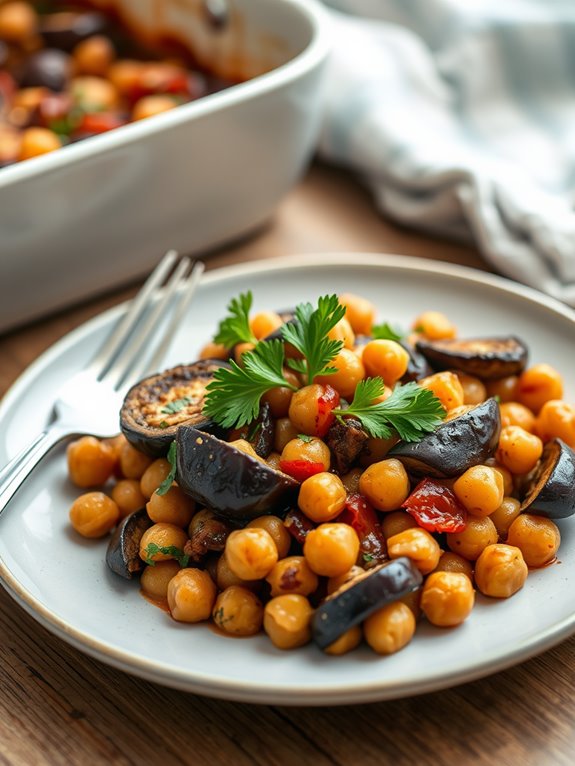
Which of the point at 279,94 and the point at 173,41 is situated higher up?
the point at 279,94

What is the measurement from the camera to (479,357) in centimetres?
211

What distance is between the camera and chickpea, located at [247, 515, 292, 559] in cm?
177

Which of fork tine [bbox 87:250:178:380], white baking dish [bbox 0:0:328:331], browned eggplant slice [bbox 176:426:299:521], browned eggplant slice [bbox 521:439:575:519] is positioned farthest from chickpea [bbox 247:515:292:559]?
white baking dish [bbox 0:0:328:331]

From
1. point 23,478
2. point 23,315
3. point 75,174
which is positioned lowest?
point 23,315

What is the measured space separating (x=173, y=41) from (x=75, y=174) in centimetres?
114

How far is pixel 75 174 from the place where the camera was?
2.47 m

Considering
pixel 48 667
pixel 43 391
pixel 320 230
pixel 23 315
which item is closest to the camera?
pixel 48 667

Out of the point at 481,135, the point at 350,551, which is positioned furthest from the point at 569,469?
the point at 481,135

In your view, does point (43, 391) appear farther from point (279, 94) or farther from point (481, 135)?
point (481, 135)

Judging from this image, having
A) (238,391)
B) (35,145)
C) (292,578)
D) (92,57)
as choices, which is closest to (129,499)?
(238,391)

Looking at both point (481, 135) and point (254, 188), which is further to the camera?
point (481, 135)

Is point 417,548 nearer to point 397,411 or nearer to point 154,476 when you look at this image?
point 397,411

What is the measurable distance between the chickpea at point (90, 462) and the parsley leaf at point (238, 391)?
0.29 m

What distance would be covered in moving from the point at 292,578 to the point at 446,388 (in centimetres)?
51
